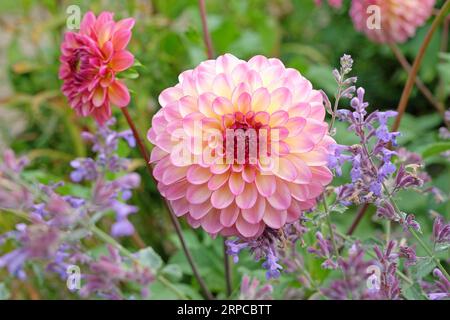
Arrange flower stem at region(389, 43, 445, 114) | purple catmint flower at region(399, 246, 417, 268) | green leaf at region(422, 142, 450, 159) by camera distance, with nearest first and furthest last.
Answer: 1. purple catmint flower at region(399, 246, 417, 268)
2. green leaf at region(422, 142, 450, 159)
3. flower stem at region(389, 43, 445, 114)

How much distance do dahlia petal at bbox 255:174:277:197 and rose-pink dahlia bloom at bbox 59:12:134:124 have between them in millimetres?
169

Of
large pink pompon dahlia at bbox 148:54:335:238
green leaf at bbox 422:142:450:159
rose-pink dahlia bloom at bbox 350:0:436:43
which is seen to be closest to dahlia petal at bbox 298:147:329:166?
large pink pompon dahlia at bbox 148:54:335:238

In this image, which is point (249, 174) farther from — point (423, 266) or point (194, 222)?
point (423, 266)

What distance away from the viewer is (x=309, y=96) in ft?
1.93

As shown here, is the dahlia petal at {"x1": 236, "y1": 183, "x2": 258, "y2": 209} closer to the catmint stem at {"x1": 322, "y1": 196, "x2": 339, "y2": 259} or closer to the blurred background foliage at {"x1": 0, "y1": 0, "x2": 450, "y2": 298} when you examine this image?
the catmint stem at {"x1": 322, "y1": 196, "x2": 339, "y2": 259}

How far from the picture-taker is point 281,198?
0.57m

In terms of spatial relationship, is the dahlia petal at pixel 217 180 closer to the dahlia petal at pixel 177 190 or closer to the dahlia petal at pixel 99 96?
the dahlia petal at pixel 177 190

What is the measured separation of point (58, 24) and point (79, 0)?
79 millimetres

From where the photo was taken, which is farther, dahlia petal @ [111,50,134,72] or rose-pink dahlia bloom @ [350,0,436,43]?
rose-pink dahlia bloom @ [350,0,436,43]

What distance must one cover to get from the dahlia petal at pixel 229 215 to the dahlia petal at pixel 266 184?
0.03 m

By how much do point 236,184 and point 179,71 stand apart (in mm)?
910

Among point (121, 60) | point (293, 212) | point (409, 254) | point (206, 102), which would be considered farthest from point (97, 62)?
point (409, 254)

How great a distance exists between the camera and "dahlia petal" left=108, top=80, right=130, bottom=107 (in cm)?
66
